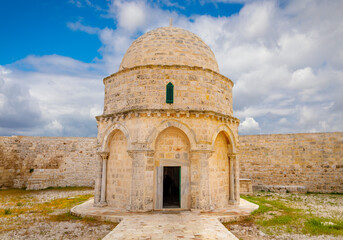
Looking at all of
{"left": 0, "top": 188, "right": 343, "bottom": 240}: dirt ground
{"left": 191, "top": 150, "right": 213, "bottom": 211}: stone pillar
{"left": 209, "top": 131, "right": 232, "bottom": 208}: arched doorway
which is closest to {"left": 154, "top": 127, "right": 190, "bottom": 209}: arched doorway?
{"left": 191, "top": 150, "right": 213, "bottom": 211}: stone pillar

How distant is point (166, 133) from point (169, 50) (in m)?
4.17

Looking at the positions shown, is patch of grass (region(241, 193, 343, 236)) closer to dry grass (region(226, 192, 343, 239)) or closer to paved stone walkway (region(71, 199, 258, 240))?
dry grass (region(226, 192, 343, 239))

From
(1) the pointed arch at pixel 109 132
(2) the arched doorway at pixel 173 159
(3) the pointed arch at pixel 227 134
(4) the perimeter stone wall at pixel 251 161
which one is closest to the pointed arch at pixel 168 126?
(2) the arched doorway at pixel 173 159

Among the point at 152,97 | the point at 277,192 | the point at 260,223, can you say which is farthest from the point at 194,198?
the point at 277,192

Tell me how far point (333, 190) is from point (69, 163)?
66.3 ft

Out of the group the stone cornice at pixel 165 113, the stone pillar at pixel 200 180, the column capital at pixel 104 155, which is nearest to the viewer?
the stone pillar at pixel 200 180

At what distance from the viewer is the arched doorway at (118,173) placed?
991 cm

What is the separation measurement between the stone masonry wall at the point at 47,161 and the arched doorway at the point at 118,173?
33.9 feet

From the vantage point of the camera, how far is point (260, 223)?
8.41 meters

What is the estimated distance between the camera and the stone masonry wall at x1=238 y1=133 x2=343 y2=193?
16391 mm

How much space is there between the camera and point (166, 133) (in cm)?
995

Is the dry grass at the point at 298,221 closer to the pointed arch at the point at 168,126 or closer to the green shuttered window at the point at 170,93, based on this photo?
the pointed arch at the point at 168,126

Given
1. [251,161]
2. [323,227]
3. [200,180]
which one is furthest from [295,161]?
[200,180]

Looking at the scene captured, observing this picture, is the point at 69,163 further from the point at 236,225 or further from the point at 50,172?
the point at 236,225
